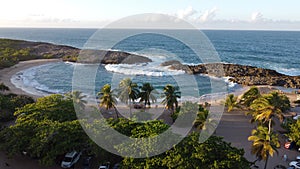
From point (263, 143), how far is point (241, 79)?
44.2 m

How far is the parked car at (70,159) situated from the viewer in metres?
22.7

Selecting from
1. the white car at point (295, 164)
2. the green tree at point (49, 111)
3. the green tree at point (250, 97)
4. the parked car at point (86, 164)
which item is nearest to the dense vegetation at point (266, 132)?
the white car at point (295, 164)

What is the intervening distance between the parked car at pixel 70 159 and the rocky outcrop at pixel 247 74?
46.6 metres

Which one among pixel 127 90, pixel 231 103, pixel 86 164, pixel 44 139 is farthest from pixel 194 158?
pixel 231 103

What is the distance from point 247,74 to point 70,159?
57.5 meters

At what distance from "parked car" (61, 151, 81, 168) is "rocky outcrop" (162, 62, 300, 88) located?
153 ft

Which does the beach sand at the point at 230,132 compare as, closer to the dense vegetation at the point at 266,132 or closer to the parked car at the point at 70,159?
the dense vegetation at the point at 266,132

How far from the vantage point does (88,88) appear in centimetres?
5656

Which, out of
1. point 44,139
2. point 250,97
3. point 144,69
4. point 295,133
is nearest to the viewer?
point 44,139

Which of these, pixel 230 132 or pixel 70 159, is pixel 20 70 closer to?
pixel 70 159

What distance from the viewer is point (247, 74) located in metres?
68.6

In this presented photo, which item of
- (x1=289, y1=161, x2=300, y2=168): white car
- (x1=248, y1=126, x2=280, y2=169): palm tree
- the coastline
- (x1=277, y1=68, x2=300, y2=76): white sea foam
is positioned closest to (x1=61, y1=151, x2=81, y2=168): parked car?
(x1=248, y1=126, x2=280, y2=169): palm tree

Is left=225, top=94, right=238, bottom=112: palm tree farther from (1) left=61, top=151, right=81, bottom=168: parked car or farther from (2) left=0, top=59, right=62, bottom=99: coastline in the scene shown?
(2) left=0, top=59, right=62, bottom=99: coastline

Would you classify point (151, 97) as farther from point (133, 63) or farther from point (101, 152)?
point (133, 63)
